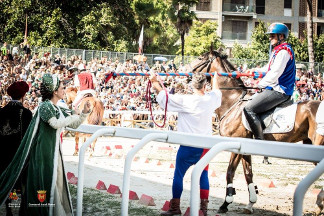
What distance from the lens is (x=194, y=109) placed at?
710cm

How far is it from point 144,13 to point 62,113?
2000 inches

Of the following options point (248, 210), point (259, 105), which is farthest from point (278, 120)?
point (248, 210)

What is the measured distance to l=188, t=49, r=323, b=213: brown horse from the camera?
867 centimetres

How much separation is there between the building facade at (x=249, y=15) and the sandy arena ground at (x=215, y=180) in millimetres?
44030

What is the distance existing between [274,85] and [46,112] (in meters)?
4.11

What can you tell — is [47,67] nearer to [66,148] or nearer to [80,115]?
[66,148]

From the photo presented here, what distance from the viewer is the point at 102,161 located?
47.1ft

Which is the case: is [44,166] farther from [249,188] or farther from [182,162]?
[249,188]

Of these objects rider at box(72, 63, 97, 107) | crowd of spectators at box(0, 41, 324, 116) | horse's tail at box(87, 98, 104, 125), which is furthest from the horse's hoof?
crowd of spectators at box(0, 41, 324, 116)

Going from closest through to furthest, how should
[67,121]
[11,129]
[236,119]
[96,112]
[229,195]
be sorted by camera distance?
1. [67,121]
2. [11,129]
3. [229,195]
4. [236,119]
5. [96,112]

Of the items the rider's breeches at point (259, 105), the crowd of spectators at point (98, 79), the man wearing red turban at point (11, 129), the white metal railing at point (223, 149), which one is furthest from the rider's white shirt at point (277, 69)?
the crowd of spectators at point (98, 79)

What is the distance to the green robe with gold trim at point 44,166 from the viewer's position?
6.24 meters

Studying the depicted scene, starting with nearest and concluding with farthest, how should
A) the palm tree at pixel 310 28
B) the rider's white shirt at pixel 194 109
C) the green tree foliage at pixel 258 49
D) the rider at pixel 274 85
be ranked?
the rider's white shirt at pixel 194 109
the rider at pixel 274 85
the palm tree at pixel 310 28
the green tree foliage at pixel 258 49

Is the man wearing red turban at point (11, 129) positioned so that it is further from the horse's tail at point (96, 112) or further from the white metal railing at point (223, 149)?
the horse's tail at point (96, 112)
